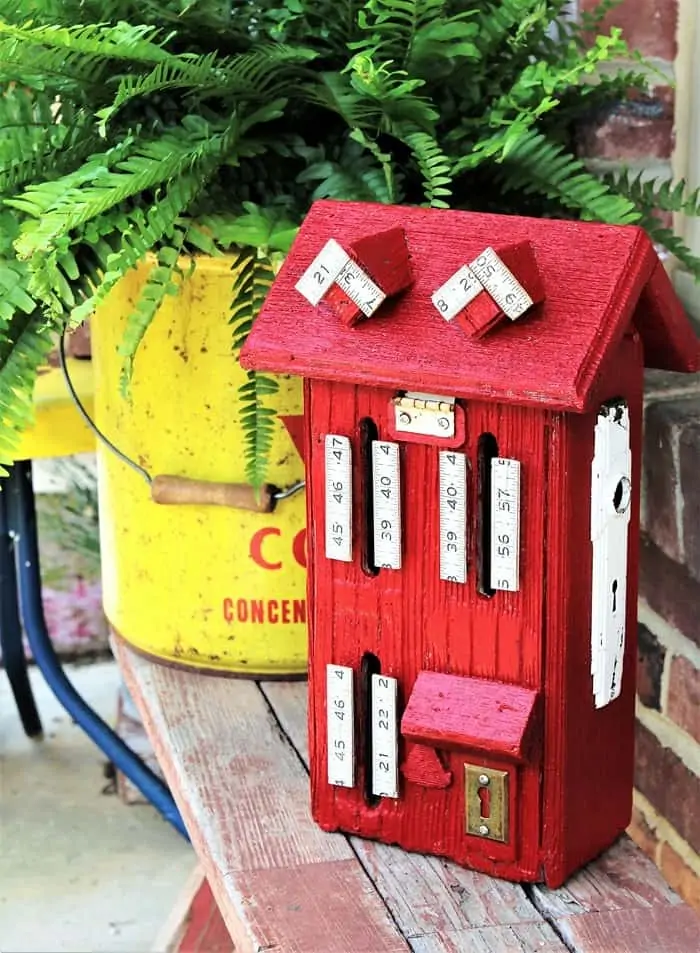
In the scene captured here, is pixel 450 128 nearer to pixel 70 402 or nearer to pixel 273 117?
pixel 273 117

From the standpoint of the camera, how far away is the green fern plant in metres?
1.10

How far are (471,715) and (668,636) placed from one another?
42cm

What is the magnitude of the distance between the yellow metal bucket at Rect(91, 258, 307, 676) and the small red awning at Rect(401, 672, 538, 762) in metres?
0.33

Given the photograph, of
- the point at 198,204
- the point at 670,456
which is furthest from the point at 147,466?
the point at 670,456

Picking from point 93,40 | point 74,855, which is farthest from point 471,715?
point 74,855

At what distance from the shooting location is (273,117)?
1197 mm

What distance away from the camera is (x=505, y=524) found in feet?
3.25

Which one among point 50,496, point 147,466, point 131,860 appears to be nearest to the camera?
point 147,466

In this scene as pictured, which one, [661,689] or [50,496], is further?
[50,496]

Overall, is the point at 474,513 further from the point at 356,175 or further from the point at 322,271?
the point at 356,175

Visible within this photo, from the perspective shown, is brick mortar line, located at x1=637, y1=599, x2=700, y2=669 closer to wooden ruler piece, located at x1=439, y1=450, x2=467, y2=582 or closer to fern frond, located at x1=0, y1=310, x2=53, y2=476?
wooden ruler piece, located at x1=439, y1=450, x2=467, y2=582

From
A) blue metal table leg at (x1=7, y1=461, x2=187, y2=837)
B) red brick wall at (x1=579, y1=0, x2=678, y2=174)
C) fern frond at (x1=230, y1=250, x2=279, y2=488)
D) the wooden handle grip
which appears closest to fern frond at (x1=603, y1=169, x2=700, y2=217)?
red brick wall at (x1=579, y1=0, x2=678, y2=174)

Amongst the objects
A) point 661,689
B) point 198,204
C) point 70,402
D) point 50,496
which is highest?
point 198,204

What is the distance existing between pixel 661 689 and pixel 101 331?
707mm
